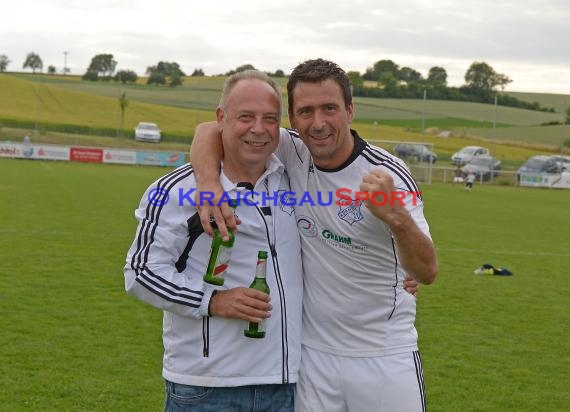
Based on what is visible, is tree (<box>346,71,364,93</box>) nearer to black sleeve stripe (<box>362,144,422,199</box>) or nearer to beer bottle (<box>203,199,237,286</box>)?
black sleeve stripe (<box>362,144,422,199</box>)

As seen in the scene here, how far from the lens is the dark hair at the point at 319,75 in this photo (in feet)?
11.9

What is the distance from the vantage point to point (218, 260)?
11.2 ft

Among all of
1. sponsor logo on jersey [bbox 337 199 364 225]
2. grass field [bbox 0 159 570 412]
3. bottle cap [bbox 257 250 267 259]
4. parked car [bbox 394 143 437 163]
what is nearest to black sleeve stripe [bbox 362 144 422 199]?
sponsor logo on jersey [bbox 337 199 364 225]

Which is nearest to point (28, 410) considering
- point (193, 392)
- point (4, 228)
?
point (193, 392)

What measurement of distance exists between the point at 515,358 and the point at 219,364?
5.43 m

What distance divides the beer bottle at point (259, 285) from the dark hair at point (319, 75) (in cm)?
72

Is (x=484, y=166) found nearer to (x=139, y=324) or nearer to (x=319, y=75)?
(x=139, y=324)

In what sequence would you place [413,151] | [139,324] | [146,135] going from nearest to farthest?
[139,324], [413,151], [146,135]

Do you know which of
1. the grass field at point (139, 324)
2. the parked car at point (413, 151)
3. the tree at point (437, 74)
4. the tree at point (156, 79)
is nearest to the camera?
the grass field at point (139, 324)

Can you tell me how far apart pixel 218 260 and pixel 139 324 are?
5723 millimetres

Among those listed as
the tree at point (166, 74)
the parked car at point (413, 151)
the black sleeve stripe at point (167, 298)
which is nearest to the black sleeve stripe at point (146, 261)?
the black sleeve stripe at point (167, 298)

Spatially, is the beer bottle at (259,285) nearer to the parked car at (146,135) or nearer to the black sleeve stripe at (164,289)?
the black sleeve stripe at (164,289)

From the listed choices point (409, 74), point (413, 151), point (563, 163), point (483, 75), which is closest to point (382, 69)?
point (409, 74)

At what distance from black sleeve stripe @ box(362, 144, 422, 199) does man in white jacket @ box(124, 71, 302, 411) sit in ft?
1.35
